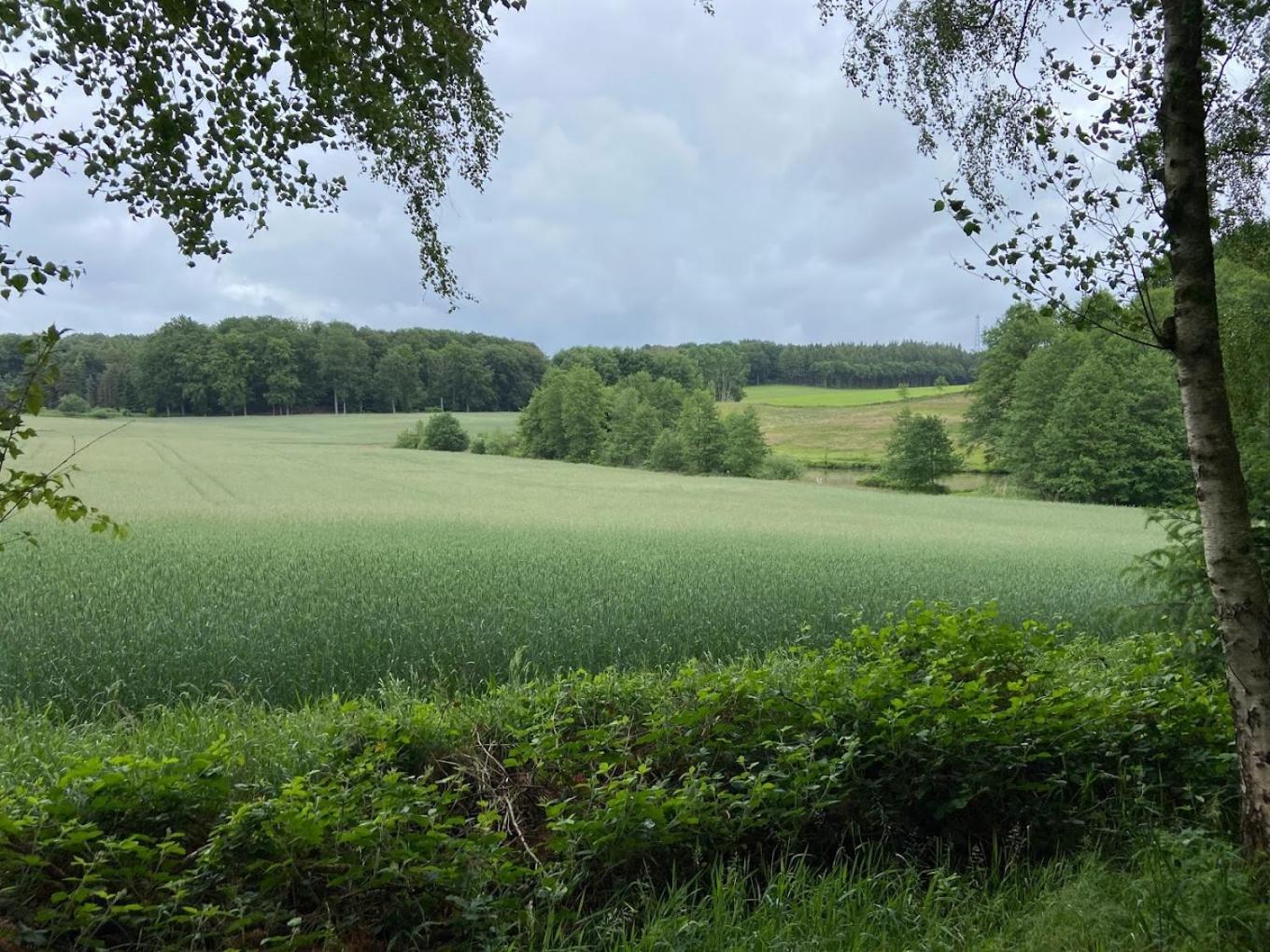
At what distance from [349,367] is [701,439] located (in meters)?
25.8

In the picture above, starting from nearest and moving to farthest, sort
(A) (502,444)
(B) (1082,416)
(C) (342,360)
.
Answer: (C) (342,360) < (B) (1082,416) < (A) (502,444)

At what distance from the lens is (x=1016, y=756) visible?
421 cm

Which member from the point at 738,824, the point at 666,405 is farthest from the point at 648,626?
the point at 666,405

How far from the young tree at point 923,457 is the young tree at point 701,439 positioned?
13042mm

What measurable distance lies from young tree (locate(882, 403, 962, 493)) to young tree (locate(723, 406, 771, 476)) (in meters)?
9.75

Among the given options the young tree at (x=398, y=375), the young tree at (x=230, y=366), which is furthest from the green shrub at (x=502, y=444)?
the young tree at (x=230, y=366)

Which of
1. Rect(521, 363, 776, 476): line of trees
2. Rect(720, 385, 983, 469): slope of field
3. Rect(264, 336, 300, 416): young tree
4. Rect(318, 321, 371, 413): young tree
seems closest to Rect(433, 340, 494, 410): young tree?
Rect(521, 363, 776, 476): line of trees

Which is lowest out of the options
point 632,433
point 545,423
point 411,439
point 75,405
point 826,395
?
point 411,439

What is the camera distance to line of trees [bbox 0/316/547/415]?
24547 mm

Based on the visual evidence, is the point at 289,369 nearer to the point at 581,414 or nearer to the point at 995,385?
the point at 581,414

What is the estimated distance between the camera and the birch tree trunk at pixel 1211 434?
10.5ft

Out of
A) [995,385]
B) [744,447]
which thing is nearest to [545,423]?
[744,447]

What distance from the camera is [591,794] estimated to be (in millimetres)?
3686

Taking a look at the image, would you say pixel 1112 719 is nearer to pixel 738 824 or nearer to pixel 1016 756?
pixel 1016 756
